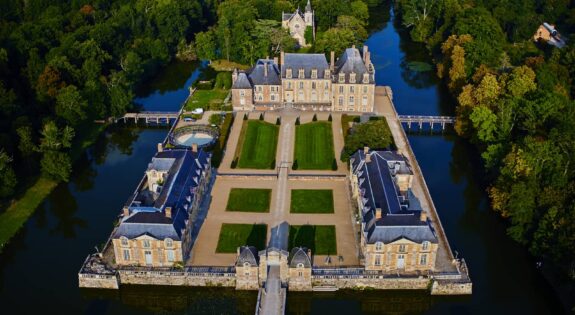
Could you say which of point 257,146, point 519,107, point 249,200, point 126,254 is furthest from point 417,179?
point 126,254

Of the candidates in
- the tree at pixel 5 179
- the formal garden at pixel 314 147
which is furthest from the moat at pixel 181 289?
the formal garden at pixel 314 147

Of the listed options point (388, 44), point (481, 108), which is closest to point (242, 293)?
point (481, 108)

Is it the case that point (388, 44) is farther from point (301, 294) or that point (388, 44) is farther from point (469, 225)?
point (301, 294)

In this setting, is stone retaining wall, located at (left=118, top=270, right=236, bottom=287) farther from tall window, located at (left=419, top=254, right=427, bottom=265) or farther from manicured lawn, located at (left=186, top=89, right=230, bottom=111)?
manicured lawn, located at (left=186, top=89, right=230, bottom=111)

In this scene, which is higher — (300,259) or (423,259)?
(300,259)

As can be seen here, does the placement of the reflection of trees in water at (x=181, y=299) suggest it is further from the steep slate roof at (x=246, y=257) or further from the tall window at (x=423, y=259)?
the tall window at (x=423, y=259)

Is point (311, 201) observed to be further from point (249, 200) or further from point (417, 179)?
point (417, 179)

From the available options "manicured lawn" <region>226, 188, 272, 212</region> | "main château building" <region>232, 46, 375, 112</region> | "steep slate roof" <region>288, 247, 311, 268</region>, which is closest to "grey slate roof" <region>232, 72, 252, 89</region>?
"main château building" <region>232, 46, 375, 112</region>
